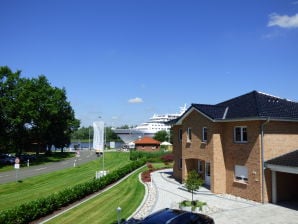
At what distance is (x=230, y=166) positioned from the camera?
86.4ft

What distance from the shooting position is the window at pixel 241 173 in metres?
24.8

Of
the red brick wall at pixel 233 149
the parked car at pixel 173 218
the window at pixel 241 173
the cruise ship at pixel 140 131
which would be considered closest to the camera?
the parked car at pixel 173 218

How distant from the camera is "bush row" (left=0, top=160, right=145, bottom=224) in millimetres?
18281

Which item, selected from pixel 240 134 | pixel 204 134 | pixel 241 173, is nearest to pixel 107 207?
pixel 241 173

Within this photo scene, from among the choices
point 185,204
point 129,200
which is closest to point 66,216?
point 129,200

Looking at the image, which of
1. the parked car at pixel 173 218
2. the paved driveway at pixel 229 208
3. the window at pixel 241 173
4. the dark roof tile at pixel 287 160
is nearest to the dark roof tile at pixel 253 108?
the dark roof tile at pixel 287 160

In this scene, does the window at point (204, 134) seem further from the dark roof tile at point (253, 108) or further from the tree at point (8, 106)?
the tree at point (8, 106)

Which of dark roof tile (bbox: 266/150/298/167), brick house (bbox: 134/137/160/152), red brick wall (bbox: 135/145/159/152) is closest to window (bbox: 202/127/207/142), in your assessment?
dark roof tile (bbox: 266/150/298/167)

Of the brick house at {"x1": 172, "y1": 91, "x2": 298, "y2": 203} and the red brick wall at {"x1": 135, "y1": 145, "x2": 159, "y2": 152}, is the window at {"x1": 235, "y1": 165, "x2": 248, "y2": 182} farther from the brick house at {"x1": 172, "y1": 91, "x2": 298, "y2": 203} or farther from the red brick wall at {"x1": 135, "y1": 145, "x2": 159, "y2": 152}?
the red brick wall at {"x1": 135, "y1": 145, "x2": 159, "y2": 152}

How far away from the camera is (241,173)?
82.9ft

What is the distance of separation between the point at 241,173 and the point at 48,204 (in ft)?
46.5

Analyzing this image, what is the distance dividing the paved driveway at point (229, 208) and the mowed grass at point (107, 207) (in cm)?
170

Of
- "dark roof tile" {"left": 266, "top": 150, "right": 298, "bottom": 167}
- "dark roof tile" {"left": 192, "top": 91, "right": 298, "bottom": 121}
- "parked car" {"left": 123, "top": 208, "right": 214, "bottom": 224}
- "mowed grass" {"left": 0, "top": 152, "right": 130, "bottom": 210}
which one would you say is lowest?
"mowed grass" {"left": 0, "top": 152, "right": 130, "bottom": 210}

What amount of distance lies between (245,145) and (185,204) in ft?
22.4
